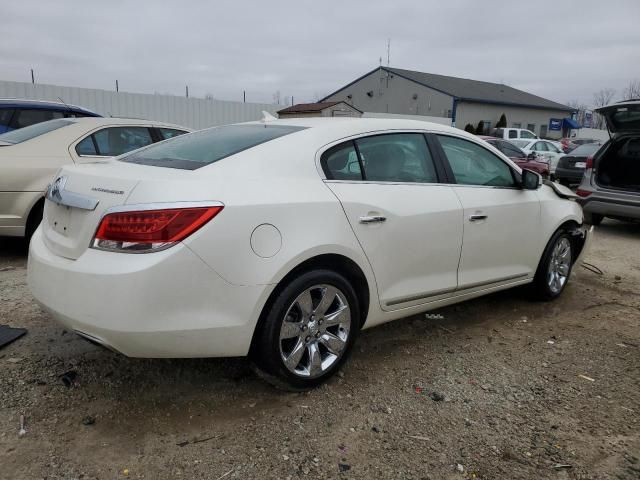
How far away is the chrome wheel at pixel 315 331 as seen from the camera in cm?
289

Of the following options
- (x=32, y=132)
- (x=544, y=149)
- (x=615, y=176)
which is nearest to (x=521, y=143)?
(x=544, y=149)

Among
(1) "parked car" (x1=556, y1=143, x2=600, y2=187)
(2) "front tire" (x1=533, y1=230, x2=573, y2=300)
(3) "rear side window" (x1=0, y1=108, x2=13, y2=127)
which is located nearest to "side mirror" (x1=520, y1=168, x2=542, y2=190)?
(2) "front tire" (x1=533, y1=230, x2=573, y2=300)

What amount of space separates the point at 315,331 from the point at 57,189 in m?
1.62

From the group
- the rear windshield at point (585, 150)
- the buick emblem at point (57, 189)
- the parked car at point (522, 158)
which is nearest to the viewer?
the buick emblem at point (57, 189)

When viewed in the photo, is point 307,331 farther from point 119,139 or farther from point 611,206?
point 611,206

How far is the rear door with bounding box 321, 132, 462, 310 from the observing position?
3.14 m

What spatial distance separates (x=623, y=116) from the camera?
7.51m

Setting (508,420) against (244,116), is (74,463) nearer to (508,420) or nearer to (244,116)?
(508,420)

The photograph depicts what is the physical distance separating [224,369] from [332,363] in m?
0.70

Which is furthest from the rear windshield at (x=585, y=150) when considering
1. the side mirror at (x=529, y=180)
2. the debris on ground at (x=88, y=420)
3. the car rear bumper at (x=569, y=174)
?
the debris on ground at (x=88, y=420)

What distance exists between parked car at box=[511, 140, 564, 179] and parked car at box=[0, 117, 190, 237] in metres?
15.9

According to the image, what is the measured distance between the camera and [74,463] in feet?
7.82

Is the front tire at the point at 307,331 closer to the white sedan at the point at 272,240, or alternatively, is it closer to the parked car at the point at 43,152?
the white sedan at the point at 272,240

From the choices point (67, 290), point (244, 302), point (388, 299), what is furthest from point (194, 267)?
point (388, 299)
